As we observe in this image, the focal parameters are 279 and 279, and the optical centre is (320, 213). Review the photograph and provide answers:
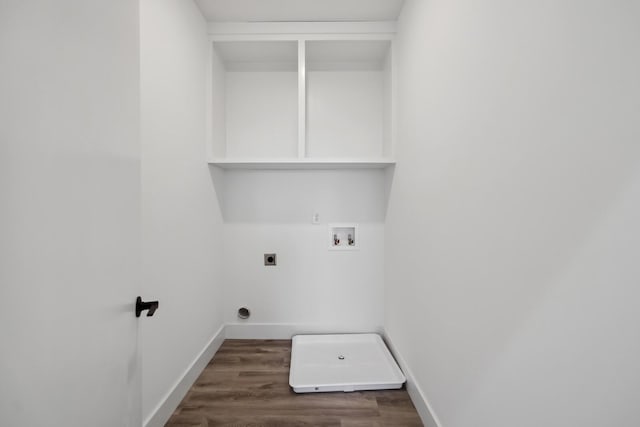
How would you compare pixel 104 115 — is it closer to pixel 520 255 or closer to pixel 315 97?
pixel 520 255

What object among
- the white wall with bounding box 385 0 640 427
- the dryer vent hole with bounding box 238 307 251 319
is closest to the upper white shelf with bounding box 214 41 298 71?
the white wall with bounding box 385 0 640 427

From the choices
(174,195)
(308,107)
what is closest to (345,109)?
(308,107)

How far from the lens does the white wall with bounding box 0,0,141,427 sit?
53cm

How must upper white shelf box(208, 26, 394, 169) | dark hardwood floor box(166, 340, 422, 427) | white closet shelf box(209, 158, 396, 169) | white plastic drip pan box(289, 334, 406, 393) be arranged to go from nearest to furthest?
dark hardwood floor box(166, 340, 422, 427) < white plastic drip pan box(289, 334, 406, 393) < white closet shelf box(209, 158, 396, 169) < upper white shelf box(208, 26, 394, 169)

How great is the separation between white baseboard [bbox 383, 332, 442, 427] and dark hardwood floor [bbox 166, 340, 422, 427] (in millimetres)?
39

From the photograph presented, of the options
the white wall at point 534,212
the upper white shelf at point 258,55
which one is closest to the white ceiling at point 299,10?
the upper white shelf at point 258,55

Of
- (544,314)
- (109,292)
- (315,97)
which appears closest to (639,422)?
(544,314)

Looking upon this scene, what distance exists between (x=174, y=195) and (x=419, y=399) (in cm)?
167

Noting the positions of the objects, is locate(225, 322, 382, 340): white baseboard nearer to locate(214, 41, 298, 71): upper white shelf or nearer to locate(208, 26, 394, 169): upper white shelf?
locate(208, 26, 394, 169): upper white shelf

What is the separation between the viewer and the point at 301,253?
2283 mm

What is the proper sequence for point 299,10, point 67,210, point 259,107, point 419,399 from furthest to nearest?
point 259,107 < point 299,10 < point 419,399 < point 67,210

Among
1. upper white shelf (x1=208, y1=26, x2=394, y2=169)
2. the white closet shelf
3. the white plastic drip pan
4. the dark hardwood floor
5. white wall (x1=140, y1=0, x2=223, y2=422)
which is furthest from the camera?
upper white shelf (x1=208, y1=26, x2=394, y2=169)

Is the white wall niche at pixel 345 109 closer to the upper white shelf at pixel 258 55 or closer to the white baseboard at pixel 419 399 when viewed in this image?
the upper white shelf at pixel 258 55

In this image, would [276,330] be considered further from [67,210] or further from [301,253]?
[67,210]
